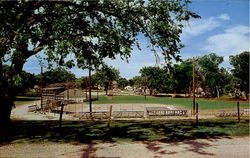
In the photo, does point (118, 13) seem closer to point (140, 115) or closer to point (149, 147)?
point (149, 147)

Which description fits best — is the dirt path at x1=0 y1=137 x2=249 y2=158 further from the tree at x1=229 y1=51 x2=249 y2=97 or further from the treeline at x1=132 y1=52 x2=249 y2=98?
the tree at x1=229 y1=51 x2=249 y2=97

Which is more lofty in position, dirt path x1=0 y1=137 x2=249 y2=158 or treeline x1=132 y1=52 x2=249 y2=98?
treeline x1=132 y1=52 x2=249 y2=98

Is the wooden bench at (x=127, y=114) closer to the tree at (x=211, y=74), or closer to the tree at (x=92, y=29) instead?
the tree at (x=92, y=29)

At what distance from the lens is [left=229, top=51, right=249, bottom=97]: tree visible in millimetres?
63469

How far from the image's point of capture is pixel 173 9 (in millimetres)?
9844

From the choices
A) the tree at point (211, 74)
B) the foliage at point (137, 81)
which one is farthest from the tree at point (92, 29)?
the foliage at point (137, 81)

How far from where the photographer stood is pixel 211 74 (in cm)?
7431

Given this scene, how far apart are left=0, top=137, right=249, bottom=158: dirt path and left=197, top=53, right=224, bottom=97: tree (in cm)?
6929

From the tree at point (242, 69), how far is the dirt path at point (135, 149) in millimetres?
63691

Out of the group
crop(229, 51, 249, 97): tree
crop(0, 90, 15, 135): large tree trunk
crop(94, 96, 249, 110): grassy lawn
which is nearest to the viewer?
crop(0, 90, 15, 135): large tree trunk

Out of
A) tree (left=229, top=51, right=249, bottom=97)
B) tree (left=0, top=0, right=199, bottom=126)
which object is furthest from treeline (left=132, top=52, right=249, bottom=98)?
tree (left=0, top=0, right=199, bottom=126)

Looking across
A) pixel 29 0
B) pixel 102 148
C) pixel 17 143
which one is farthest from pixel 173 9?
pixel 17 143

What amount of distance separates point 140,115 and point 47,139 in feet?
52.3

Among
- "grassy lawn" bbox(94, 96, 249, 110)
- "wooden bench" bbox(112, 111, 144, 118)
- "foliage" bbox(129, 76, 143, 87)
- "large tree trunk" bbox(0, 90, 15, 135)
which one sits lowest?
"grassy lawn" bbox(94, 96, 249, 110)
